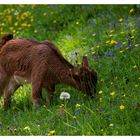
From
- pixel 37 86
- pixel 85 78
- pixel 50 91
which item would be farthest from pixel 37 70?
pixel 85 78

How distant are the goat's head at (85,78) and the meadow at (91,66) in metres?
0.13

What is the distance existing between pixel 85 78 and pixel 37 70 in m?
0.80

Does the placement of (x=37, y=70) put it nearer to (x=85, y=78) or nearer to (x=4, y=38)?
(x=85, y=78)

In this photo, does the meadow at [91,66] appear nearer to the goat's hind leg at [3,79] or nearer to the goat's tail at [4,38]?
the goat's hind leg at [3,79]

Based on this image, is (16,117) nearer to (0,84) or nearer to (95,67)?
(0,84)

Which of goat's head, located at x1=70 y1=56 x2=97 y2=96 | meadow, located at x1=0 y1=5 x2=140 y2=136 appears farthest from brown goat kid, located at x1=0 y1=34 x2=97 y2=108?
meadow, located at x1=0 y1=5 x2=140 y2=136

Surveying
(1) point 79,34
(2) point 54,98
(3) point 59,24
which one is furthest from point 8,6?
(2) point 54,98

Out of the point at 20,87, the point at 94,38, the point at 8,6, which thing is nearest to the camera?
the point at 20,87

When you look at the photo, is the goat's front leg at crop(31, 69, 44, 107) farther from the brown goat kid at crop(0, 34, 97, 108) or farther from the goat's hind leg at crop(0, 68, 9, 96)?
the goat's hind leg at crop(0, 68, 9, 96)

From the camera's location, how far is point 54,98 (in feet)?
28.2

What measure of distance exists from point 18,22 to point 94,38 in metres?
3.51

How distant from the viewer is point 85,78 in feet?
26.0

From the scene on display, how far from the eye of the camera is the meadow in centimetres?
686

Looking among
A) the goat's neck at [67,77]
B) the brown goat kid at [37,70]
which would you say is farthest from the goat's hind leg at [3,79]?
the goat's neck at [67,77]
